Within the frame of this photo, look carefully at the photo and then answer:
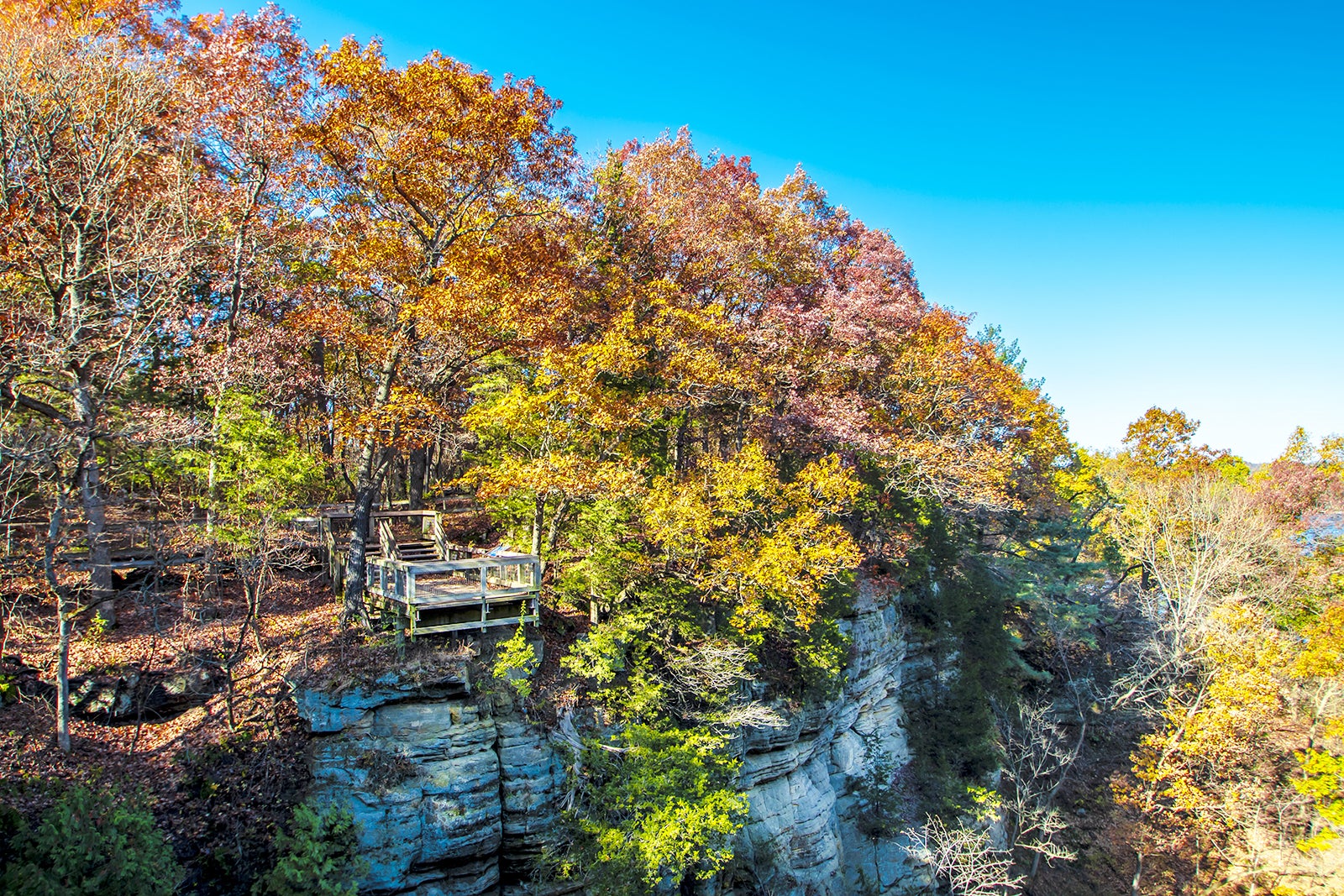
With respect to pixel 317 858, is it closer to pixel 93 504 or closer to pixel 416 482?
pixel 93 504

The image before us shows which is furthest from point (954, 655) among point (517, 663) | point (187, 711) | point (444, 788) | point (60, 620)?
point (60, 620)

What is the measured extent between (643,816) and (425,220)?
12.6 m

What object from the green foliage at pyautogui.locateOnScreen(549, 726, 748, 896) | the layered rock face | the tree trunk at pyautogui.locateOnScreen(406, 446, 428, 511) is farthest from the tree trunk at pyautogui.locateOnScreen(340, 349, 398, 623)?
the tree trunk at pyautogui.locateOnScreen(406, 446, 428, 511)

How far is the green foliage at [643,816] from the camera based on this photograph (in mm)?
10906

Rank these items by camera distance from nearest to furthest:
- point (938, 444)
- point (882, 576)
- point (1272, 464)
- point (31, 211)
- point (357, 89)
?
point (31, 211) → point (357, 89) → point (938, 444) → point (882, 576) → point (1272, 464)

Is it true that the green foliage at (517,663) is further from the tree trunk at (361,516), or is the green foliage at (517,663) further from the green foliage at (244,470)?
the green foliage at (244,470)

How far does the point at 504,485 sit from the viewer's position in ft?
41.4

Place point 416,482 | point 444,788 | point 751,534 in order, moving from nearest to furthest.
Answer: point 444,788 < point 751,534 < point 416,482

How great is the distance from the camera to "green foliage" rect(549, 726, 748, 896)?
10906mm

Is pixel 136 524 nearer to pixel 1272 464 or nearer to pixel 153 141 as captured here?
pixel 153 141

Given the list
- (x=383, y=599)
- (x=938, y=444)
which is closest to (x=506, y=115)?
(x=383, y=599)

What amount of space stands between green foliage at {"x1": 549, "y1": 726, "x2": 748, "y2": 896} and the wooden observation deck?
10.5 ft

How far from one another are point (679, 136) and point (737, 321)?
5886 mm

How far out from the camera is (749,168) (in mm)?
21406
